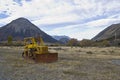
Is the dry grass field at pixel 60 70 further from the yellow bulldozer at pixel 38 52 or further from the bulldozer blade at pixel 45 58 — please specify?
the yellow bulldozer at pixel 38 52

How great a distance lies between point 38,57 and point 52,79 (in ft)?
50.9

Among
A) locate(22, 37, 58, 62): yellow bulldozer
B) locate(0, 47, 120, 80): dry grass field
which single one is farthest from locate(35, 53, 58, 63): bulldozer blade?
locate(0, 47, 120, 80): dry grass field

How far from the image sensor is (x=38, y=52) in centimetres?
3706

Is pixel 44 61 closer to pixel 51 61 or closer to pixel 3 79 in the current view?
pixel 51 61

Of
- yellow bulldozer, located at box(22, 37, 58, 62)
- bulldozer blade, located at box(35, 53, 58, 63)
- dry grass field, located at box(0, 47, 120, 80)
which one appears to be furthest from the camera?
yellow bulldozer, located at box(22, 37, 58, 62)

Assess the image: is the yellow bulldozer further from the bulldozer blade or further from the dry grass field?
the dry grass field

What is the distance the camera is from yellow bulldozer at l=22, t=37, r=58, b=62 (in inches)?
1410

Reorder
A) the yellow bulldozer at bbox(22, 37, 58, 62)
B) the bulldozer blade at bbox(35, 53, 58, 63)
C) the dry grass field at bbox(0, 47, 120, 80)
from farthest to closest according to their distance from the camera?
the yellow bulldozer at bbox(22, 37, 58, 62) < the bulldozer blade at bbox(35, 53, 58, 63) < the dry grass field at bbox(0, 47, 120, 80)

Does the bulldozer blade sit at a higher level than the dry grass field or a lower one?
higher

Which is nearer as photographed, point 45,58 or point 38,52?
point 45,58

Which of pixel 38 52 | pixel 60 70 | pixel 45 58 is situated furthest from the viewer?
pixel 38 52

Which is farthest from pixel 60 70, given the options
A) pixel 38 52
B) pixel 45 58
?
pixel 38 52

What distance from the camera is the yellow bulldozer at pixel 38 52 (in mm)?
35812

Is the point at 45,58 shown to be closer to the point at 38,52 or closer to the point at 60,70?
the point at 38,52
